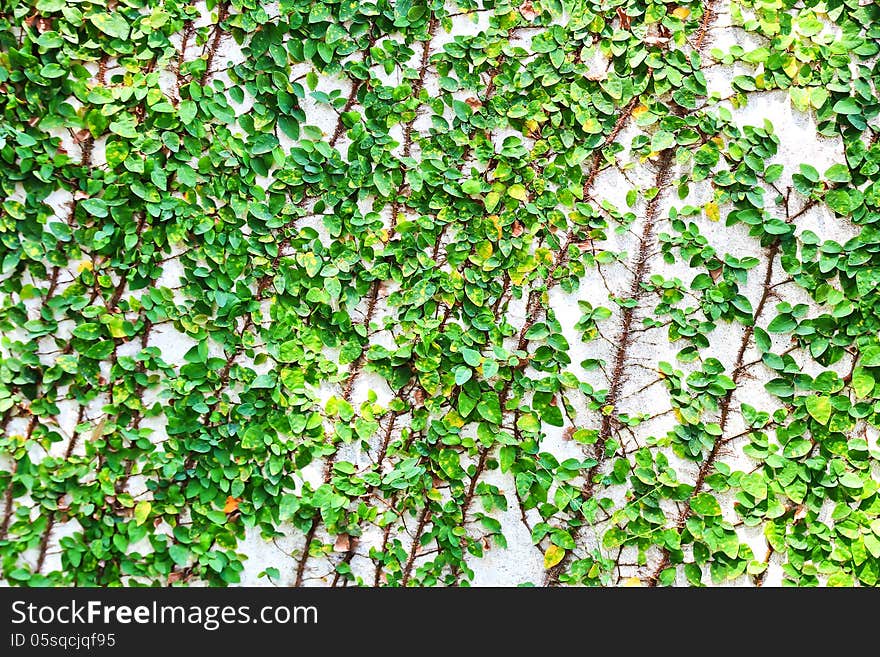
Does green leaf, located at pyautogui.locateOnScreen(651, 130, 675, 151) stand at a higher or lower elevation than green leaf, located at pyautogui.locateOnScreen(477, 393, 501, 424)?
higher

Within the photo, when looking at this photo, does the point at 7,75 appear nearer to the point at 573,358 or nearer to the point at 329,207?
the point at 329,207

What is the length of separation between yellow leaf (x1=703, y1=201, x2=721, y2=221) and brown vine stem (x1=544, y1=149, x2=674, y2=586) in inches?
5.5

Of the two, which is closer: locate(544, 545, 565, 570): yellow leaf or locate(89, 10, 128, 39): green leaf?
locate(89, 10, 128, 39): green leaf

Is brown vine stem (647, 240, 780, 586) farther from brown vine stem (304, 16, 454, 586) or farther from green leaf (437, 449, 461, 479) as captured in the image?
brown vine stem (304, 16, 454, 586)

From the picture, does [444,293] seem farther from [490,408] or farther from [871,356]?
[871,356]

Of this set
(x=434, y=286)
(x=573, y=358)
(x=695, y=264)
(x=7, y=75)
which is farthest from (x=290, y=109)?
(x=695, y=264)

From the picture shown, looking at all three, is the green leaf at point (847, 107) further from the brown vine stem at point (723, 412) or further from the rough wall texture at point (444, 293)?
the brown vine stem at point (723, 412)

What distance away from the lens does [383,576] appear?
2029 mm

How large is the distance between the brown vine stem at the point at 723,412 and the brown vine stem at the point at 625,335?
10.7 inches

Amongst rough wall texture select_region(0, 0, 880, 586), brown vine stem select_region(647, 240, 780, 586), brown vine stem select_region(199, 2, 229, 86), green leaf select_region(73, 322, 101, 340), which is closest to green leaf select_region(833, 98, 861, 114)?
rough wall texture select_region(0, 0, 880, 586)

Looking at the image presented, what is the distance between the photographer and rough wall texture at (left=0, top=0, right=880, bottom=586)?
6.33 feet

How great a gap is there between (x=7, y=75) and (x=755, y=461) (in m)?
2.46

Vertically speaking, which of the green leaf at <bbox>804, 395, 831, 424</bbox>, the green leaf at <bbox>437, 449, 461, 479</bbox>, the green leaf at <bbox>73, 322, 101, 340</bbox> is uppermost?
the green leaf at <bbox>73, 322, 101, 340</bbox>

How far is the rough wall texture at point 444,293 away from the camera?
1.93 meters
